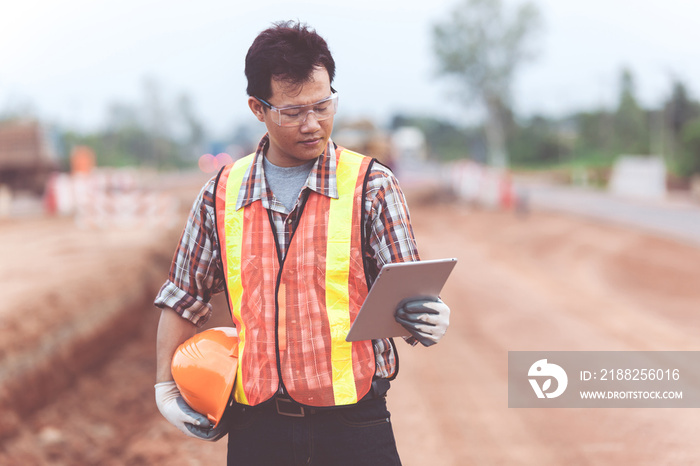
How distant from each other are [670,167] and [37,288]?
33.5 metres

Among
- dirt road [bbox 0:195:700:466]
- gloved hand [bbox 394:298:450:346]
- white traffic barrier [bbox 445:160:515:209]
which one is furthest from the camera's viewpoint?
white traffic barrier [bbox 445:160:515:209]

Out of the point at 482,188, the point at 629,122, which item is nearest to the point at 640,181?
the point at 482,188

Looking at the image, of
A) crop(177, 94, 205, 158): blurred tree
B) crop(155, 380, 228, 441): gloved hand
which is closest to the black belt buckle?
crop(155, 380, 228, 441): gloved hand

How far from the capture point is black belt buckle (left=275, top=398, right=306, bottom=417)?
1.94m

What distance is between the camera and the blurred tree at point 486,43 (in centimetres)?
4650

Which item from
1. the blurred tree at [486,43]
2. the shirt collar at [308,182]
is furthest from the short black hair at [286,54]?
the blurred tree at [486,43]

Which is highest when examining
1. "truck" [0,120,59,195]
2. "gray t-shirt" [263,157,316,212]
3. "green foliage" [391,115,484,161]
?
"gray t-shirt" [263,157,316,212]

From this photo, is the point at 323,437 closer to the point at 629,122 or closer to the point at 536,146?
the point at 629,122

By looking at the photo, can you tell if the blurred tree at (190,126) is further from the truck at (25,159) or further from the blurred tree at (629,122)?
the truck at (25,159)

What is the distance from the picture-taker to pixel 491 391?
5840 mm

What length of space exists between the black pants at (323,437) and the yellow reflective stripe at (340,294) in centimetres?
8

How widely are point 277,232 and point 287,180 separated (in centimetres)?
18

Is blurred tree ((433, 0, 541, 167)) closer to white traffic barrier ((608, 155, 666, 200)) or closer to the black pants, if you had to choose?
white traffic barrier ((608, 155, 666, 200))

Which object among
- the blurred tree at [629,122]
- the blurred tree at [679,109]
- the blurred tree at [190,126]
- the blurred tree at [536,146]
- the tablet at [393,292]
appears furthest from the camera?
the blurred tree at [190,126]
